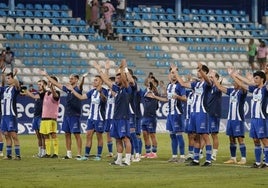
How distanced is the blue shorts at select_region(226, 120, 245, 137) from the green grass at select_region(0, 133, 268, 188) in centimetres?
83

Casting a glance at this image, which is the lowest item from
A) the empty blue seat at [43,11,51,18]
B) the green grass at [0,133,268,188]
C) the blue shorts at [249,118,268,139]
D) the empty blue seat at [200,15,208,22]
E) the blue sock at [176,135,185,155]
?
the green grass at [0,133,268,188]

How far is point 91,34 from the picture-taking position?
54062 mm

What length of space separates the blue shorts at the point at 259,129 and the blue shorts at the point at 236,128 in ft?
7.43

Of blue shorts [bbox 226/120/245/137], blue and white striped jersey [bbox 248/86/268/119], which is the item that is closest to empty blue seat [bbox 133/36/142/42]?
blue shorts [bbox 226/120/245/137]

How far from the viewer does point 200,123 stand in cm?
2694

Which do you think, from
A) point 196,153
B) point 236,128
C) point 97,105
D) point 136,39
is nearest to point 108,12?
point 136,39

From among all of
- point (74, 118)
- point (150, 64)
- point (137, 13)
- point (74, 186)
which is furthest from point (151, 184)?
point (137, 13)

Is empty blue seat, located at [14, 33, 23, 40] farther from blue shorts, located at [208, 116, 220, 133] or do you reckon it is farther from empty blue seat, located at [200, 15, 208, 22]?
blue shorts, located at [208, 116, 220, 133]

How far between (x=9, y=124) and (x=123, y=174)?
6.84 meters

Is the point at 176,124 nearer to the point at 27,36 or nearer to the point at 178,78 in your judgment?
the point at 178,78

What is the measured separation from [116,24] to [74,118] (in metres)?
26.1

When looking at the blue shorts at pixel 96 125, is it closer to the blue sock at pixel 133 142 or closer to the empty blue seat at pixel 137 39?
the blue sock at pixel 133 142

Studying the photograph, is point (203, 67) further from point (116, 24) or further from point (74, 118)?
point (116, 24)

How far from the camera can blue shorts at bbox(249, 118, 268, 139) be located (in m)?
25.6
